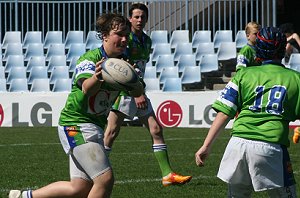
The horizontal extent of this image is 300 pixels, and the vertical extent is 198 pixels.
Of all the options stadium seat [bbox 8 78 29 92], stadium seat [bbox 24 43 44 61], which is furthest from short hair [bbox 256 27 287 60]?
stadium seat [bbox 24 43 44 61]

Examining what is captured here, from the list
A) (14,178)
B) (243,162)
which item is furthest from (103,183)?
(14,178)

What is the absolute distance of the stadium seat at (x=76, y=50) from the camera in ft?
77.2

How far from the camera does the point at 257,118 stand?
670 cm

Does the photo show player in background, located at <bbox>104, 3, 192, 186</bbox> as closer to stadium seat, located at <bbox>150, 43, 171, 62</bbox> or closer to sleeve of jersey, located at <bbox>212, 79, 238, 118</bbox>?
sleeve of jersey, located at <bbox>212, 79, 238, 118</bbox>

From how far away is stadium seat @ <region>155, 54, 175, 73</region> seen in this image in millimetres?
22703

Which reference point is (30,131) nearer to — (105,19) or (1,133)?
(1,133)

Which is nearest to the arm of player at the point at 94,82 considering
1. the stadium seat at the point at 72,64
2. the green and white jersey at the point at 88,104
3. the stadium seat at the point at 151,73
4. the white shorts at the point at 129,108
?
the green and white jersey at the point at 88,104

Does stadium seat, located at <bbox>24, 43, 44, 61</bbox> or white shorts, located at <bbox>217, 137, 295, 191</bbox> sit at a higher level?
white shorts, located at <bbox>217, 137, 295, 191</bbox>

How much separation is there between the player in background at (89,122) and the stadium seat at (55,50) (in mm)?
16058

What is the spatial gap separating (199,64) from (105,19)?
15.1 m

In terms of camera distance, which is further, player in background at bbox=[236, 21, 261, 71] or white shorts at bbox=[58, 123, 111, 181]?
player in background at bbox=[236, 21, 261, 71]

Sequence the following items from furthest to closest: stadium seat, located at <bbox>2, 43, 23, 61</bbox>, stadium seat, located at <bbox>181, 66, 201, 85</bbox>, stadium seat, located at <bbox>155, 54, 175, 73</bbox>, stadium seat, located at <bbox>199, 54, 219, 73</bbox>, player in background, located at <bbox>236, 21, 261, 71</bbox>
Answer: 1. stadium seat, located at <bbox>2, 43, 23, 61</bbox>
2. stadium seat, located at <bbox>155, 54, 175, 73</bbox>
3. stadium seat, located at <bbox>199, 54, 219, 73</bbox>
4. stadium seat, located at <bbox>181, 66, 201, 85</bbox>
5. player in background, located at <bbox>236, 21, 261, 71</bbox>

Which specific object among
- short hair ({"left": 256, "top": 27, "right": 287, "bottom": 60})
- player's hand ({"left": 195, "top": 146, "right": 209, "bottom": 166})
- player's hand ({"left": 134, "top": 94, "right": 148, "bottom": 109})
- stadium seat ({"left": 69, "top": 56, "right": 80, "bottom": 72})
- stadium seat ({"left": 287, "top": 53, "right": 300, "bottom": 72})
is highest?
short hair ({"left": 256, "top": 27, "right": 287, "bottom": 60})

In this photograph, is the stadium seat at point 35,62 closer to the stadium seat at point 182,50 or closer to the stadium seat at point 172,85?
the stadium seat at point 182,50
